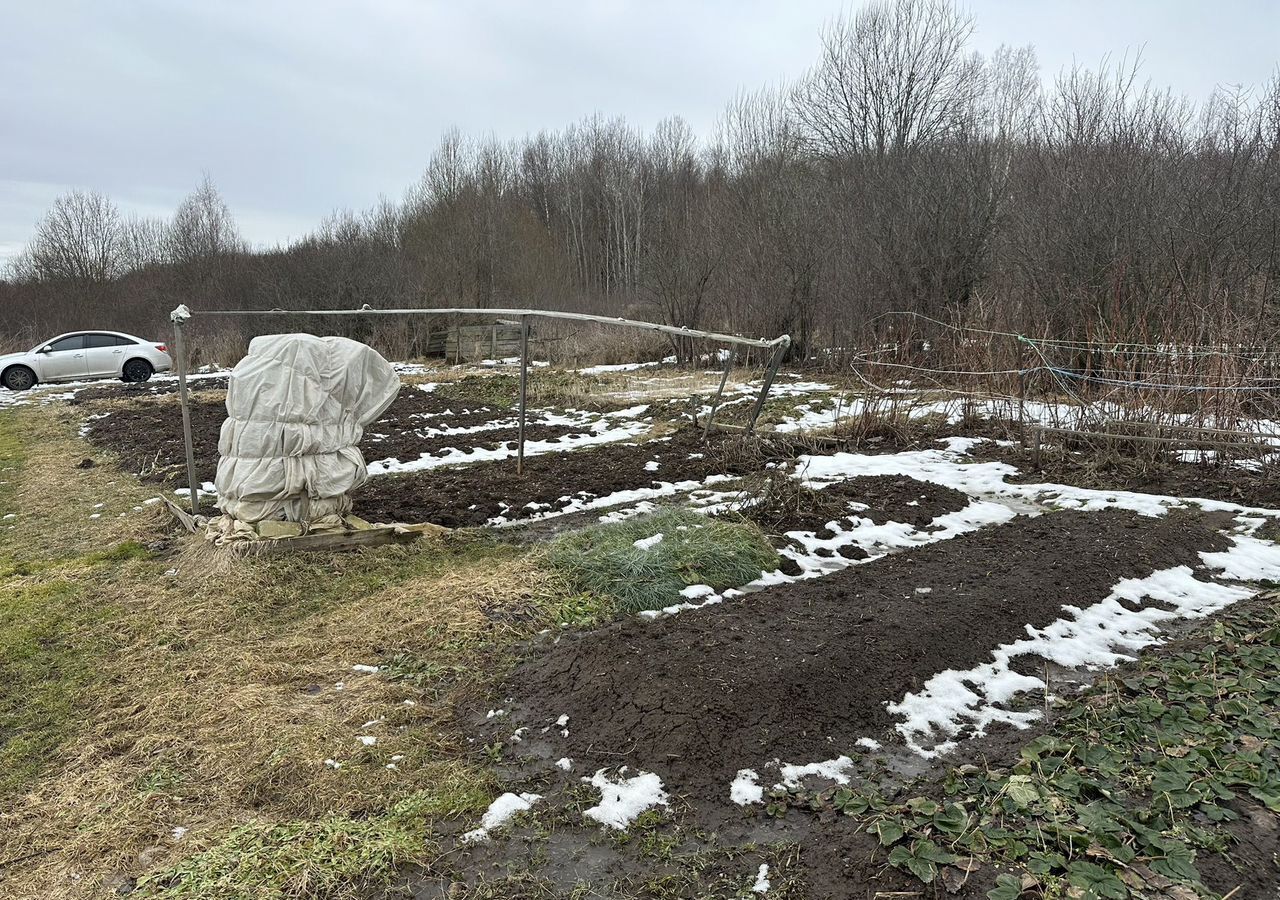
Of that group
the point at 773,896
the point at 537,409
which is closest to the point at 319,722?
the point at 773,896

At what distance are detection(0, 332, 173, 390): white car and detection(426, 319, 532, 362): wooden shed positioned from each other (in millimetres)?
7318

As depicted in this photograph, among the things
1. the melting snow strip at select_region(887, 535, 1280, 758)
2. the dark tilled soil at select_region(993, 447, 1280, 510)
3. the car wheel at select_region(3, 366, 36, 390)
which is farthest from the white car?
the melting snow strip at select_region(887, 535, 1280, 758)

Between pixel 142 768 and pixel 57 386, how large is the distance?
19906 millimetres

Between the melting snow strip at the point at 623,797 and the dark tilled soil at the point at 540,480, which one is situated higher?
the dark tilled soil at the point at 540,480

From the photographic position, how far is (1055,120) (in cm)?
1503

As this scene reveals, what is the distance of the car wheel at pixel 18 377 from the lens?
1864 cm

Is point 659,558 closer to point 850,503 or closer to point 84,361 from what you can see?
point 850,503

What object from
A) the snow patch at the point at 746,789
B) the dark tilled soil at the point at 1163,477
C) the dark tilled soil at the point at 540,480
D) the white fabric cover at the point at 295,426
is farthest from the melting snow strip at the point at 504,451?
the snow patch at the point at 746,789

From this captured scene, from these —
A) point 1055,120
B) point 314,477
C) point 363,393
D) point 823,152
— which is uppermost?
point 823,152

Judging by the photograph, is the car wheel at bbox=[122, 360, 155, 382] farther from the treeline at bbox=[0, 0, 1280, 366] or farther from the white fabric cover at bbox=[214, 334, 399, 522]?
the white fabric cover at bbox=[214, 334, 399, 522]

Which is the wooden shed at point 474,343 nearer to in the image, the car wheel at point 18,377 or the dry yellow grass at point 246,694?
the car wheel at point 18,377

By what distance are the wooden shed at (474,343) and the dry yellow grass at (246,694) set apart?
17845 mm

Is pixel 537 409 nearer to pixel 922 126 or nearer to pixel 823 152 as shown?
pixel 823 152

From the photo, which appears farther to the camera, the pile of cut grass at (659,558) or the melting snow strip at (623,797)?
the pile of cut grass at (659,558)
